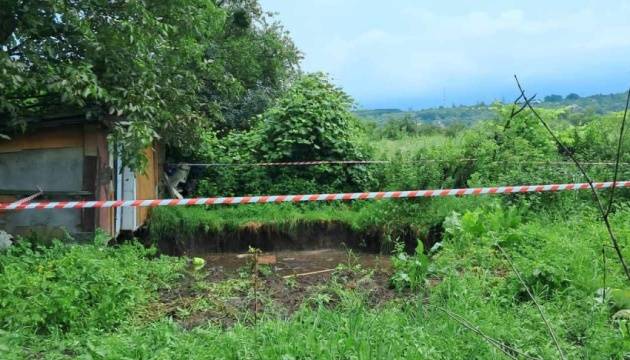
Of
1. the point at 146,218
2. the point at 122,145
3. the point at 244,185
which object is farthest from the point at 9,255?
the point at 244,185

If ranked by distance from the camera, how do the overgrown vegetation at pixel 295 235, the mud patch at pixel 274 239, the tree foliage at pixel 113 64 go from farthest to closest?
the mud patch at pixel 274 239 < the tree foliage at pixel 113 64 < the overgrown vegetation at pixel 295 235

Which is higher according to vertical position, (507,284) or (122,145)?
(122,145)

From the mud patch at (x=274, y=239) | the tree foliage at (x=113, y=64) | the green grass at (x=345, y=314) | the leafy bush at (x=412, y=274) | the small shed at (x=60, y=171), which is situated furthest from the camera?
the mud patch at (x=274, y=239)

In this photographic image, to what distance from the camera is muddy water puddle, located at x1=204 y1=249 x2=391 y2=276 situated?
866cm

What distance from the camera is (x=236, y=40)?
1895 cm

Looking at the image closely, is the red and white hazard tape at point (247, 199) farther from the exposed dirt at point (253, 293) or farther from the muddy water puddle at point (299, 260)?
the muddy water puddle at point (299, 260)

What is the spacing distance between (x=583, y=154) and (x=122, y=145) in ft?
29.1

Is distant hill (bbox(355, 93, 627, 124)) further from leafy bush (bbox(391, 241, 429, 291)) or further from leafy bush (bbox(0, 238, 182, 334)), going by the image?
leafy bush (bbox(0, 238, 182, 334))

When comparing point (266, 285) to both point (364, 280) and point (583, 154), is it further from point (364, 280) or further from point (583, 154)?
point (583, 154)

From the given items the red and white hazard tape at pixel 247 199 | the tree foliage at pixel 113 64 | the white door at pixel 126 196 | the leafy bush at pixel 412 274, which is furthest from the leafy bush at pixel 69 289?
the white door at pixel 126 196

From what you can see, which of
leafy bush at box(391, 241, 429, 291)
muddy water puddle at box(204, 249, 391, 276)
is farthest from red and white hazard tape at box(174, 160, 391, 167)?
leafy bush at box(391, 241, 429, 291)

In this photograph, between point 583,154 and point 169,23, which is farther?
point 583,154

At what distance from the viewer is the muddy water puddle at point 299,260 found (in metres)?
8.66

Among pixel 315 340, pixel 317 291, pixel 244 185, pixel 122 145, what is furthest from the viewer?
pixel 244 185
